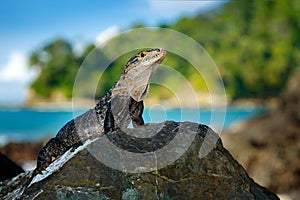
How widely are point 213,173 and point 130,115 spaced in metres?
1.02

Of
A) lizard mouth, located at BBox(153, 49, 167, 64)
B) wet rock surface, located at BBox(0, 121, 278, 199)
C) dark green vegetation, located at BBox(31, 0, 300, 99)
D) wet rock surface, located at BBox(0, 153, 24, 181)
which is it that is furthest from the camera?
dark green vegetation, located at BBox(31, 0, 300, 99)

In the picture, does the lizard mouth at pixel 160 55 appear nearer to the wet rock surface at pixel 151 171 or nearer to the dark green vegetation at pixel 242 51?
the wet rock surface at pixel 151 171

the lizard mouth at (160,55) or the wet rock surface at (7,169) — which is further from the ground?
the lizard mouth at (160,55)

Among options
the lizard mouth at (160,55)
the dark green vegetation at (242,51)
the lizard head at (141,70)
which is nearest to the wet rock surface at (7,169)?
the lizard head at (141,70)

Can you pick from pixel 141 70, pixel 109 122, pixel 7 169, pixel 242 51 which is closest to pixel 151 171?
pixel 109 122

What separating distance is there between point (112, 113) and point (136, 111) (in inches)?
11.1

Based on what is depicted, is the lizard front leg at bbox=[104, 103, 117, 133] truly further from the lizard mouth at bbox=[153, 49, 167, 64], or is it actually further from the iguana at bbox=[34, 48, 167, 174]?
the lizard mouth at bbox=[153, 49, 167, 64]

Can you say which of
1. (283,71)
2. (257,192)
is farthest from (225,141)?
(283,71)

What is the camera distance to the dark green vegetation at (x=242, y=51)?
107m

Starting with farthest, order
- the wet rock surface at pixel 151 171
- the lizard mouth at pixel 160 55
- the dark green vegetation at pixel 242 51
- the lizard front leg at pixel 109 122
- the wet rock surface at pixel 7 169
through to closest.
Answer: the dark green vegetation at pixel 242 51, the wet rock surface at pixel 7 169, the lizard front leg at pixel 109 122, the lizard mouth at pixel 160 55, the wet rock surface at pixel 151 171

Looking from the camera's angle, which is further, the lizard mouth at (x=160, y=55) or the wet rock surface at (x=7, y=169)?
the wet rock surface at (x=7, y=169)

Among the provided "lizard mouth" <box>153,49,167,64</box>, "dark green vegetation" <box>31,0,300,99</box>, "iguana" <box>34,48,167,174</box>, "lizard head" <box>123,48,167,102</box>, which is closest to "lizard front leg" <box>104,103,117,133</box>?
"iguana" <box>34,48,167,174</box>

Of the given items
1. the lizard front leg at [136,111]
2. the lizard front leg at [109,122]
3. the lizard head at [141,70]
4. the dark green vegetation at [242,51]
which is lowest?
the lizard front leg at [109,122]

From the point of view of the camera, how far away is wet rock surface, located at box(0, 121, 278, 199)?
513 cm
